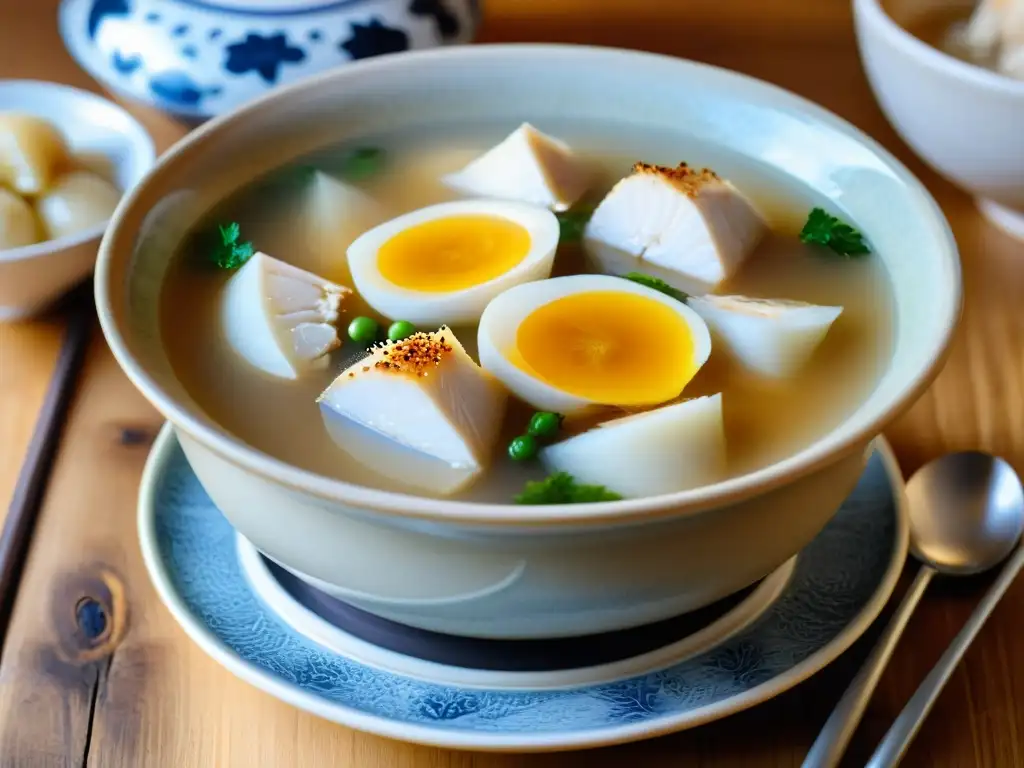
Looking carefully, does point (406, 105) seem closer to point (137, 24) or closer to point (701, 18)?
point (137, 24)

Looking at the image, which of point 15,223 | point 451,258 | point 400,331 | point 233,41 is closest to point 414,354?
point 400,331

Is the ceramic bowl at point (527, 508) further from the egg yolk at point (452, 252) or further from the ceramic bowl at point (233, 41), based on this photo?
the ceramic bowl at point (233, 41)

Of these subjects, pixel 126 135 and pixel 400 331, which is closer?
pixel 400 331

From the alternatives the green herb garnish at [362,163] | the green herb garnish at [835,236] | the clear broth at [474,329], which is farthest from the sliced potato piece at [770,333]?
the green herb garnish at [362,163]

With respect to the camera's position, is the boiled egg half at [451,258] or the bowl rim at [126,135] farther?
the bowl rim at [126,135]

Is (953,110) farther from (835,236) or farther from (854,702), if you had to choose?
(854,702)

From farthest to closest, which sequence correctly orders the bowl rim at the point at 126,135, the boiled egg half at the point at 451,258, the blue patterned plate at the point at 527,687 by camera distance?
the bowl rim at the point at 126,135
the boiled egg half at the point at 451,258
the blue patterned plate at the point at 527,687
